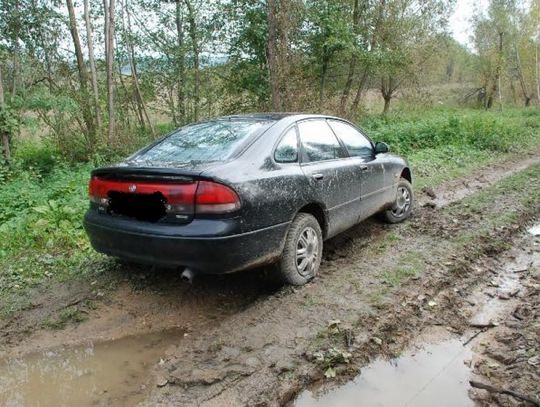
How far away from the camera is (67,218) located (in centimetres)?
586

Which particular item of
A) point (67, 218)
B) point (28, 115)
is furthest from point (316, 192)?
point (28, 115)

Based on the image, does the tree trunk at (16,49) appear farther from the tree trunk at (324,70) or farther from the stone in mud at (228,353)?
the stone in mud at (228,353)

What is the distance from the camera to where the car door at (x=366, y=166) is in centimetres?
489

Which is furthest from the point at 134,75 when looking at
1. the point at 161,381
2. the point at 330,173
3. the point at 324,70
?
the point at 161,381

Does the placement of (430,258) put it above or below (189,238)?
below

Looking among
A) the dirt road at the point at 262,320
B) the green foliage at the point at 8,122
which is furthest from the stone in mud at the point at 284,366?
the green foliage at the point at 8,122

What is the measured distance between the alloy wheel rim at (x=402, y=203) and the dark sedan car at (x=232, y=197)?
1.28 m

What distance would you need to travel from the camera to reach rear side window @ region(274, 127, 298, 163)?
3.87 metres

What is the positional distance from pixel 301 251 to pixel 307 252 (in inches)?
3.7

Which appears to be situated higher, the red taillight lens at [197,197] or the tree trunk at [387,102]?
the tree trunk at [387,102]

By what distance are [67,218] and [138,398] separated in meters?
3.78

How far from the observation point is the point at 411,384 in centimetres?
284

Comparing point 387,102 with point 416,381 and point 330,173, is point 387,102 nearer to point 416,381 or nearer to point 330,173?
point 330,173

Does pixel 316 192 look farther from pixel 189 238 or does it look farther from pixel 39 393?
pixel 39 393
